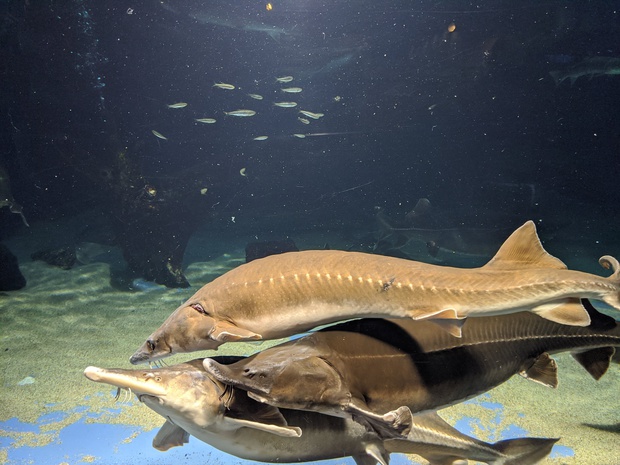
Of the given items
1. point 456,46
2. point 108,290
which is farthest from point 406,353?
point 456,46

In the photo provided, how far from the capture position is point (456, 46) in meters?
15.9

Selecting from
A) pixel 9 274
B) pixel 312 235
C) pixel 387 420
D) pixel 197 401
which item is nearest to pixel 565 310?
pixel 387 420

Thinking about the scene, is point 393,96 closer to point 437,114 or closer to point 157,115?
point 437,114

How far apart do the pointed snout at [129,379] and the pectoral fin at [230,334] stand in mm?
420

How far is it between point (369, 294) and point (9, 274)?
907 cm

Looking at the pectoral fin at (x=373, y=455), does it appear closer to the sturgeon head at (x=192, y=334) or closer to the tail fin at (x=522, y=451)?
the sturgeon head at (x=192, y=334)

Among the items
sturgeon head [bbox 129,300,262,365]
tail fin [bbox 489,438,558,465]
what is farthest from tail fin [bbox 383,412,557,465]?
sturgeon head [bbox 129,300,262,365]

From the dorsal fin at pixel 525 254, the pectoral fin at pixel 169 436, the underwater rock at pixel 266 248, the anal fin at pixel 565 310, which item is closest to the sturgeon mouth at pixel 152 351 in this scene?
the pectoral fin at pixel 169 436

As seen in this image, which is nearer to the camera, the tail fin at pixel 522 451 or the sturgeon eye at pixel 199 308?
the sturgeon eye at pixel 199 308

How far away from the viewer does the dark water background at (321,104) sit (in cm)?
1348

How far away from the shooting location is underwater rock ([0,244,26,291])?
818cm

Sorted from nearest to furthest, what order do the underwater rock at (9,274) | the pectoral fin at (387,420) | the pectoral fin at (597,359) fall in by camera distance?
1. the pectoral fin at (387,420)
2. the pectoral fin at (597,359)
3. the underwater rock at (9,274)

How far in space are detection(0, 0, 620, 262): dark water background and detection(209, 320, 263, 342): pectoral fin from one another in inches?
359

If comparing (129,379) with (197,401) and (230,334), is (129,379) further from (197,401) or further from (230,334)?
(230,334)
